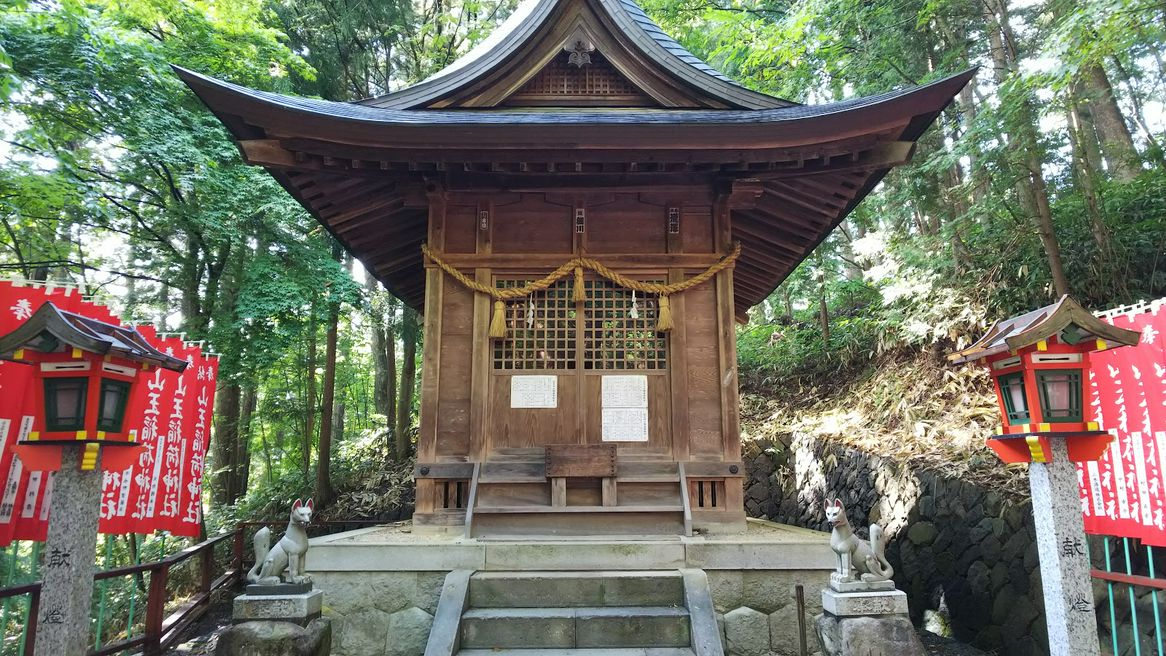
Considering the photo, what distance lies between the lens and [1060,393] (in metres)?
3.72

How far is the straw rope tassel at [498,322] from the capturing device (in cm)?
631

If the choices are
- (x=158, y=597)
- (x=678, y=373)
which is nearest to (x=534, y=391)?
(x=678, y=373)

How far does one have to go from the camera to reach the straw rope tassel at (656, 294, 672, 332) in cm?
636

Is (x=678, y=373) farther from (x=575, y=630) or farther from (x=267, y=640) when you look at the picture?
(x=267, y=640)

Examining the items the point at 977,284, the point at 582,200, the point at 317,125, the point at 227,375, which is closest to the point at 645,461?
the point at 582,200

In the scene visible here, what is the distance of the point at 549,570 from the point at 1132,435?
499cm

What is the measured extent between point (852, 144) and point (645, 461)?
3.71 metres

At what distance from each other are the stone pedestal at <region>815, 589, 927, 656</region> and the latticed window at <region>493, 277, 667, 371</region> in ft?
9.53

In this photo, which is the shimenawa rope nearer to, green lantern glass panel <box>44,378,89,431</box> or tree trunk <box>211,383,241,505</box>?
green lantern glass panel <box>44,378,89,431</box>

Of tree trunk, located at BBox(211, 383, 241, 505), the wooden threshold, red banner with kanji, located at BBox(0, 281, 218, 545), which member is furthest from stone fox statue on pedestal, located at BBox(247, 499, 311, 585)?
tree trunk, located at BBox(211, 383, 241, 505)

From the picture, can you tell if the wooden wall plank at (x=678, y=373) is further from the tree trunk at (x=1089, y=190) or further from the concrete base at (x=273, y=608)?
the tree trunk at (x=1089, y=190)

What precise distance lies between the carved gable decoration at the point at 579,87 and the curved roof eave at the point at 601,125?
1.36 m

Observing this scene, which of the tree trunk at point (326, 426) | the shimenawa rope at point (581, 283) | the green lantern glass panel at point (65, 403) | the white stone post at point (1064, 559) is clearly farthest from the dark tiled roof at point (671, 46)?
the tree trunk at point (326, 426)

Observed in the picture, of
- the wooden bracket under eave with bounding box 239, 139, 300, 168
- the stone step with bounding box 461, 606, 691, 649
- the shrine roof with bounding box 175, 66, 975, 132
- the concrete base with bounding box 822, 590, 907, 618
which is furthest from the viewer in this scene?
the wooden bracket under eave with bounding box 239, 139, 300, 168
